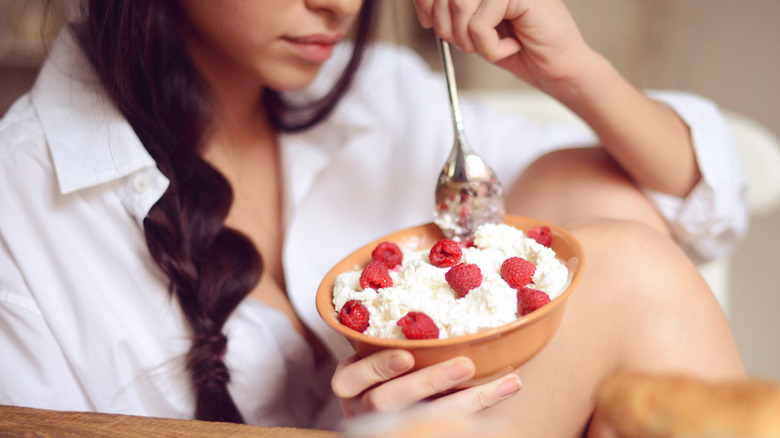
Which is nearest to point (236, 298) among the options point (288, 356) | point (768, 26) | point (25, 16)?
point (288, 356)

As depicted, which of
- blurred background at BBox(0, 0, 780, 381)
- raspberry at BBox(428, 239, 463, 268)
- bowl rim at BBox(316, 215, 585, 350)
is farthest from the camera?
blurred background at BBox(0, 0, 780, 381)

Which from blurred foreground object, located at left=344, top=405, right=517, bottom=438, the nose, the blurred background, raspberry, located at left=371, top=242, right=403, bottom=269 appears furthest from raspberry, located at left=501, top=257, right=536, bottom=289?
the blurred background

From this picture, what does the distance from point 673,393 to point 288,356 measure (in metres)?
0.60

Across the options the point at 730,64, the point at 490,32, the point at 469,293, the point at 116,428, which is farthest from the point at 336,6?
the point at 730,64

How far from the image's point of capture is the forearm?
0.67 m

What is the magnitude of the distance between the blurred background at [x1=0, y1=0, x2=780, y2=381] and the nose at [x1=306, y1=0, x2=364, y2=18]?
0.60m

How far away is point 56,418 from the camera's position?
1.56 feet

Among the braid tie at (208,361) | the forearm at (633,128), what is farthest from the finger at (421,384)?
the forearm at (633,128)

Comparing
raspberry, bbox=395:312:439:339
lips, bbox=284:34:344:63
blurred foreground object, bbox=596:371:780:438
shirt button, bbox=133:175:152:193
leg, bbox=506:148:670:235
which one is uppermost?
lips, bbox=284:34:344:63

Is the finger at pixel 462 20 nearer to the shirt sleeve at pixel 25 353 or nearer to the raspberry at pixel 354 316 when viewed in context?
the raspberry at pixel 354 316

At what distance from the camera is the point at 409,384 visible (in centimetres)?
43

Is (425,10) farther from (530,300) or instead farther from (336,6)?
(530,300)

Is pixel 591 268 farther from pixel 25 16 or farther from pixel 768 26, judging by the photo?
pixel 768 26

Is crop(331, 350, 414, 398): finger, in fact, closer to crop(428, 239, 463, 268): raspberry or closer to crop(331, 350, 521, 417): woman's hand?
crop(331, 350, 521, 417): woman's hand
